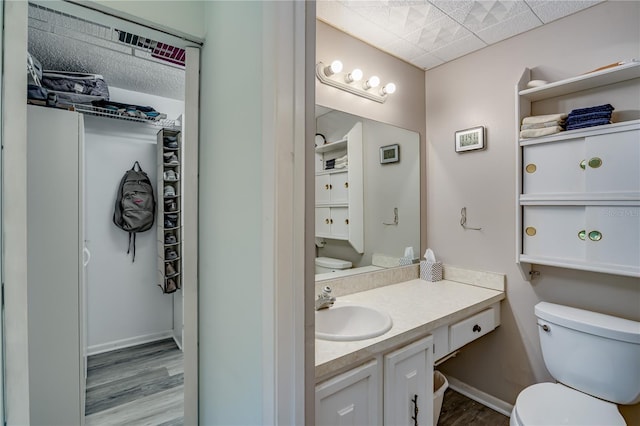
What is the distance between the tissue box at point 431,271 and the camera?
2.09 m

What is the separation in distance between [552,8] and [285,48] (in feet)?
5.79

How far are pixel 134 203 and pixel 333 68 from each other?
79.8 inches

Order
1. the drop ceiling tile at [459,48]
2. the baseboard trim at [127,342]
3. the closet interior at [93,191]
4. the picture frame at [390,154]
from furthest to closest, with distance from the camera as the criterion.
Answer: the baseboard trim at [127,342], the picture frame at [390,154], the drop ceiling tile at [459,48], the closet interior at [93,191]

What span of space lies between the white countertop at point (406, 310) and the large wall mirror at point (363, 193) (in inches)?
8.3

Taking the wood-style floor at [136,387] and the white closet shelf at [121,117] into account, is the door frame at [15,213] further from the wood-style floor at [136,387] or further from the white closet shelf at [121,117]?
the white closet shelf at [121,117]

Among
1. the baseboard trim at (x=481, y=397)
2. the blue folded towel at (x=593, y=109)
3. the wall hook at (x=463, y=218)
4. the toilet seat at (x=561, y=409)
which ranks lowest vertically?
the baseboard trim at (x=481, y=397)

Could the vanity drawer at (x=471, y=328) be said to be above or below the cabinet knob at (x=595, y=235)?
below

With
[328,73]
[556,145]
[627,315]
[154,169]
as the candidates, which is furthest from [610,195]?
[154,169]

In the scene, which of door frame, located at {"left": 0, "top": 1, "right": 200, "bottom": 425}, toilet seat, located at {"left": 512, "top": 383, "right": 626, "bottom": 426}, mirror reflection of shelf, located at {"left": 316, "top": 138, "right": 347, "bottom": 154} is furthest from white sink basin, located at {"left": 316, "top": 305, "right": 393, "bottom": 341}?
door frame, located at {"left": 0, "top": 1, "right": 200, "bottom": 425}

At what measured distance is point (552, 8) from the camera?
1.58m

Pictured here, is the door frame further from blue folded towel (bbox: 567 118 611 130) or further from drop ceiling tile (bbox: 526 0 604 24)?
blue folded towel (bbox: 567 118 611 130)

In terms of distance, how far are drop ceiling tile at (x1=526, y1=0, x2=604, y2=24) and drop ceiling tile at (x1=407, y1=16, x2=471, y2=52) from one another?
34 cm

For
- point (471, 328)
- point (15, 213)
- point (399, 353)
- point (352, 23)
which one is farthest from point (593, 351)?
point (15, 213)

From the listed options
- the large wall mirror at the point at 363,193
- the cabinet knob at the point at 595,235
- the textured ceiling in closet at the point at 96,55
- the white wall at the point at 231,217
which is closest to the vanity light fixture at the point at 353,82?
the large wall mirror at the point at 363,193
